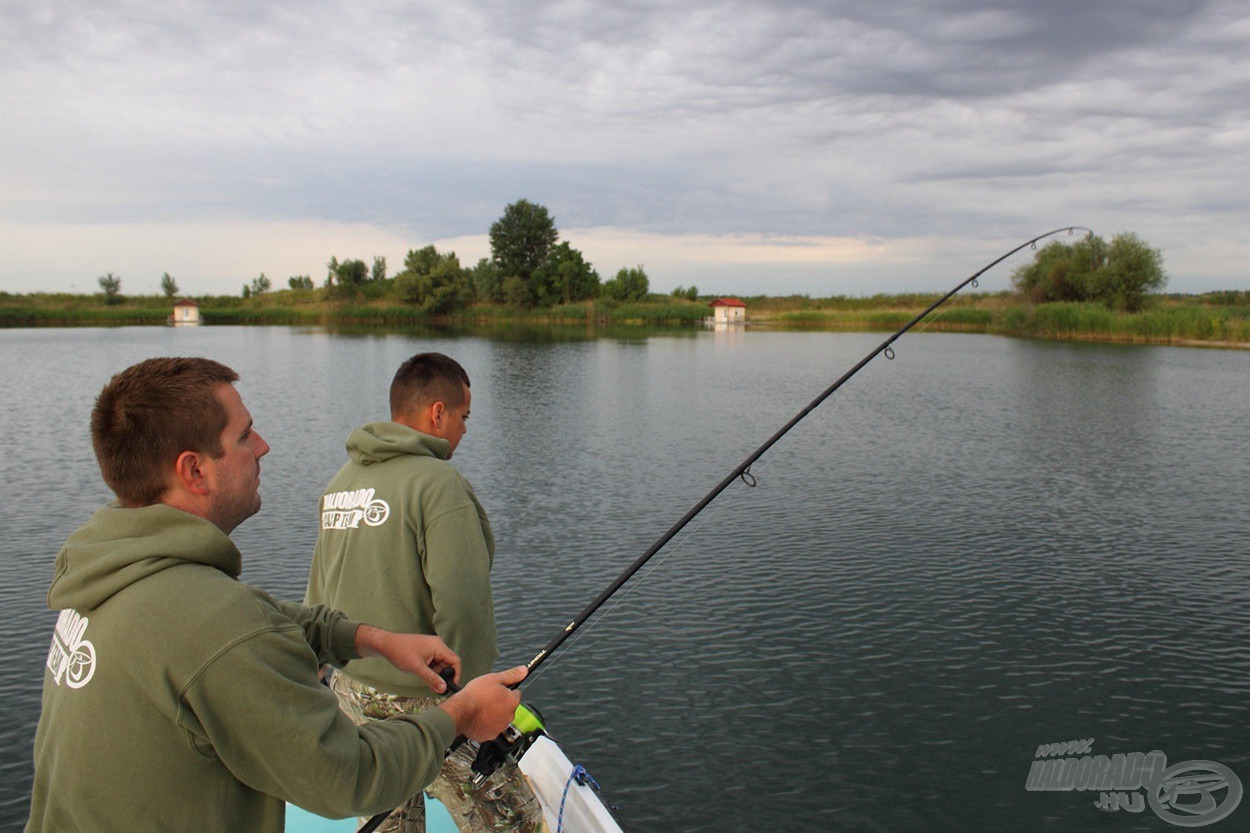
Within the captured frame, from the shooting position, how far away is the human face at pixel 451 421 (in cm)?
374

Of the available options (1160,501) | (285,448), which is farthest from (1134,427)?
(285,448)

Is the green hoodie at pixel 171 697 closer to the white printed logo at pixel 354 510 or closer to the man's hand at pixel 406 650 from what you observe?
the man's hand at pixel 406 650

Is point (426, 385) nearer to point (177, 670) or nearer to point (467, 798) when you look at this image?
point (467, 798)

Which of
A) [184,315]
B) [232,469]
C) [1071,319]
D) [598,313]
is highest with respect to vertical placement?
[598,313]

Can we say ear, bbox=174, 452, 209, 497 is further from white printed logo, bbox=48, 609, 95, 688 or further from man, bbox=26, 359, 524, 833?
white printed logo, bbox=48, 609, 95, 688

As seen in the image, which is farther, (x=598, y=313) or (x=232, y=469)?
(x=598, y=313)

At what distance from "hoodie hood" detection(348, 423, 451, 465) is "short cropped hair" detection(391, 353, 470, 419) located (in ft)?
0.43

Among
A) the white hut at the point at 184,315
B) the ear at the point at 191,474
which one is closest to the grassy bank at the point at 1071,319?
the ear at the point at 191,474

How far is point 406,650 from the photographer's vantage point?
2.54 meters

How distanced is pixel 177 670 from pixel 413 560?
172cm

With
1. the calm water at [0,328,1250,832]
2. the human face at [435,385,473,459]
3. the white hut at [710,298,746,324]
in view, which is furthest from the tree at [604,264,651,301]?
the human face at [435,385,473,459]

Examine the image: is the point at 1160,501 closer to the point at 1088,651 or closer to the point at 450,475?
the point at 1088,651

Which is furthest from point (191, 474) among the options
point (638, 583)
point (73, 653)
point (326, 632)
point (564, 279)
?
point (564, 279)

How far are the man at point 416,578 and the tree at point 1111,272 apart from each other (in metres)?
57.2
